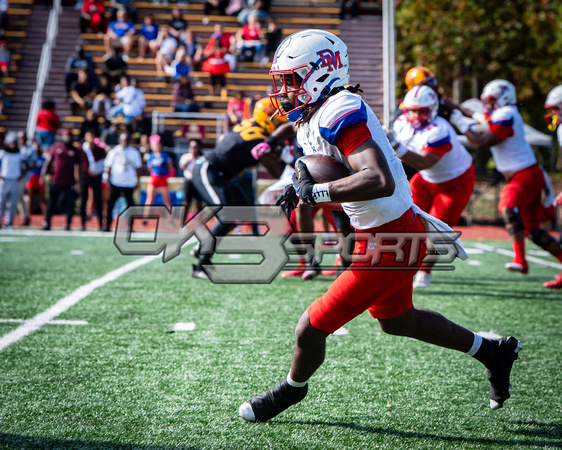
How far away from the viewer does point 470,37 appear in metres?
20.0

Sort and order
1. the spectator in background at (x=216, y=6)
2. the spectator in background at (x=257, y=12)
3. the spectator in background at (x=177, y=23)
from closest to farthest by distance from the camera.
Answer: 1. the spectator in background at (x=177, y=23)
2. the spectator in background at (x=257, y=12)
3. the spectator in background at (x=216, y=6)

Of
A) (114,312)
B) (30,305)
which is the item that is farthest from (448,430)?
(30,305)

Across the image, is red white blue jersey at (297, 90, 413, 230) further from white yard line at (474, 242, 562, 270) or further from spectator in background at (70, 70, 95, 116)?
spectator in background at (70, 70, 95, 116)

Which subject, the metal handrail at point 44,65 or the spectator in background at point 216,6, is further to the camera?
the spectator in background at point 216,6

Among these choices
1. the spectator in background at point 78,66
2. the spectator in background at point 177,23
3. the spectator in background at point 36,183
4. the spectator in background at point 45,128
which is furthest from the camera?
the spectator in background at point 177,23

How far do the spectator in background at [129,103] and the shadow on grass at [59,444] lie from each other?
1255 cm

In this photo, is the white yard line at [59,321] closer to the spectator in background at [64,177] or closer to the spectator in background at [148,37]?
the spectator in background at [64,177]

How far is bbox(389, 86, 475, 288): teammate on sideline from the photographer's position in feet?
16.6

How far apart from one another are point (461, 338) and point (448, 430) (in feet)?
1.33

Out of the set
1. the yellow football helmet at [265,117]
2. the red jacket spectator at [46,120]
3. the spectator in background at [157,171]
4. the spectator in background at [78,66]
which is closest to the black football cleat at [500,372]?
the yellow football helmet at [265,117]

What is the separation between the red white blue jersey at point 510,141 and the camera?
595 centimetres

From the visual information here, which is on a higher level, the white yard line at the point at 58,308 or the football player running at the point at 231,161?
the football player running at the point at 231,161

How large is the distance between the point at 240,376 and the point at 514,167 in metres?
4.11

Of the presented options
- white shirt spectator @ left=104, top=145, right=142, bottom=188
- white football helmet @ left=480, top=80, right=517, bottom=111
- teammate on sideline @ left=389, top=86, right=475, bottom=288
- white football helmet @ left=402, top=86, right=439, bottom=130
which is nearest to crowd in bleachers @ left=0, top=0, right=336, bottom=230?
white shirt spectator @ left=104, top=145, right=142, bottom=188
